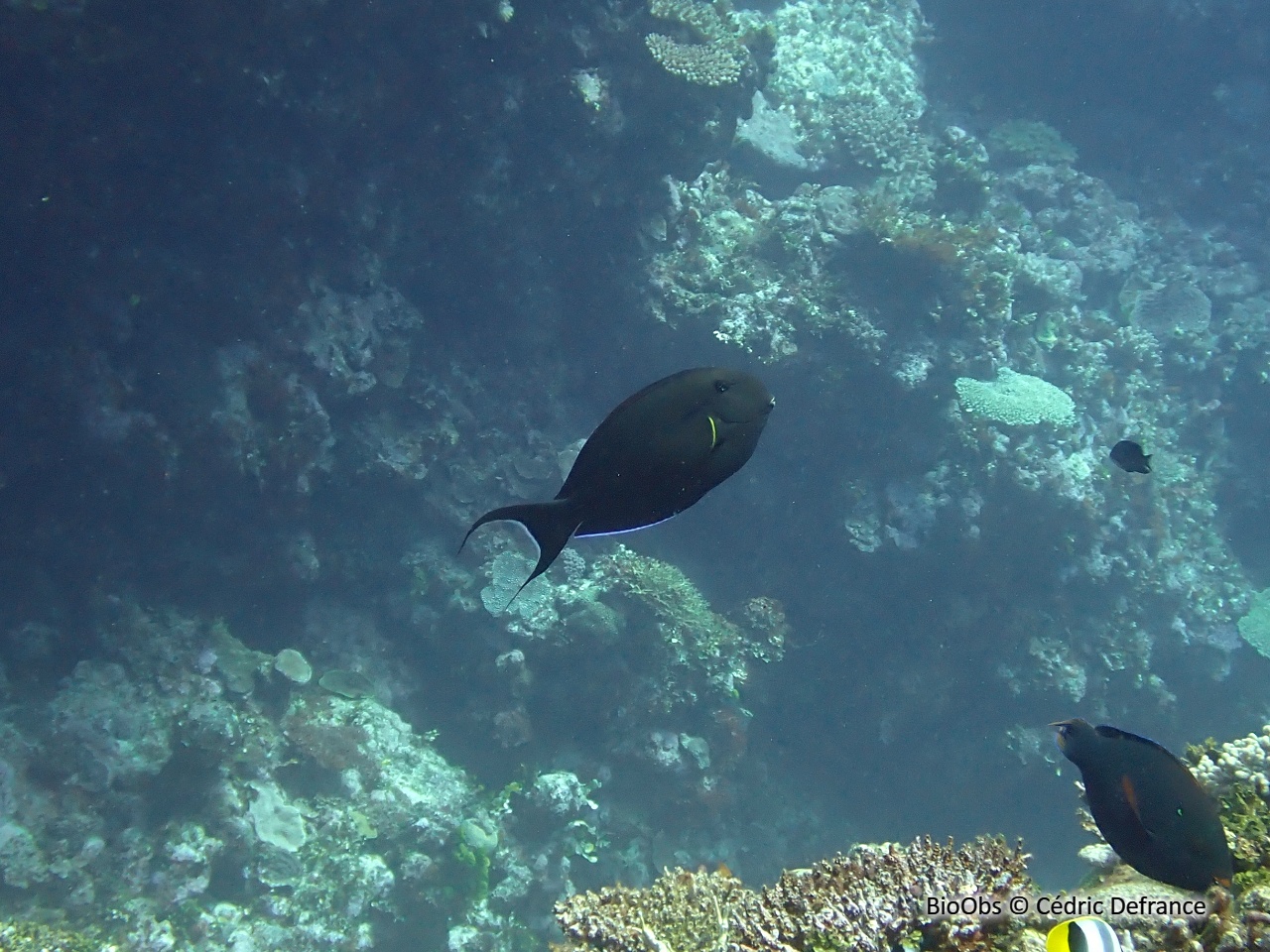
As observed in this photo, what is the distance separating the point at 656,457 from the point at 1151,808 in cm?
224

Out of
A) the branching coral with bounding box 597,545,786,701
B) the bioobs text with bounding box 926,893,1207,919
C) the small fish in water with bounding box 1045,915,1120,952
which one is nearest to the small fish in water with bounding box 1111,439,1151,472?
the bioobs text with bounding box 926,893,1207,919

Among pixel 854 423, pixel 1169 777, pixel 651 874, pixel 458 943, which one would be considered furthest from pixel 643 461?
pixel 854 423

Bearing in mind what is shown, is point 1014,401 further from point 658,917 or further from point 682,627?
point 658,917

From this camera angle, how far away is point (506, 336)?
995 centimetres

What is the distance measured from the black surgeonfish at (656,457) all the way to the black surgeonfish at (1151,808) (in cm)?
174

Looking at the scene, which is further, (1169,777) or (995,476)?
(995,476)

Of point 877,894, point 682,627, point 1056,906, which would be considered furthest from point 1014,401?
point 877,894

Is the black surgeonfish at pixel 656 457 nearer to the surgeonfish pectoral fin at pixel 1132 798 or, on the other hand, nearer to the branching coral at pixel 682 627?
the surgeonfish pectoral fin at pixel 1132 798

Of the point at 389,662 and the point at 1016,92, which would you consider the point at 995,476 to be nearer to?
the point at 389,662

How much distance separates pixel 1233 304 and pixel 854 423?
1124 cm

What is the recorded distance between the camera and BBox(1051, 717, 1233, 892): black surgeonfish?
2.31 metres

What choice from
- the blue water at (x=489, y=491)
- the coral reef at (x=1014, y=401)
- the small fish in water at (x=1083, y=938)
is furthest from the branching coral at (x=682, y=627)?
the small fish in water at (x=1083, y=938)

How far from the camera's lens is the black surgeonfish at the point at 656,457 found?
1.67 metres

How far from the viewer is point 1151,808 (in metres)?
2.36
